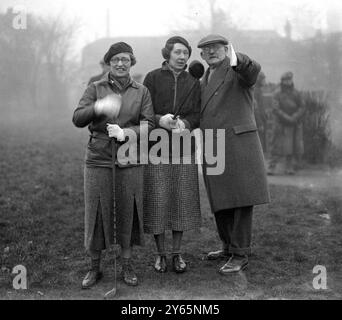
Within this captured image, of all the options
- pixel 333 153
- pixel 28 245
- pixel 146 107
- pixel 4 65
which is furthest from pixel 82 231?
pixel 4 65

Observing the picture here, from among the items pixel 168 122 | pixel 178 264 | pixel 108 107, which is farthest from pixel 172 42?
pixel 178 264

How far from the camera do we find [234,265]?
170 inches

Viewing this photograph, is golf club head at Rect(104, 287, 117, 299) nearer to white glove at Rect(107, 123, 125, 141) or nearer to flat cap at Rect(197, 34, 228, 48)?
white glove at Rect(107, 123, 125, 141)

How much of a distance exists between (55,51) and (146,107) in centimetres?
1772

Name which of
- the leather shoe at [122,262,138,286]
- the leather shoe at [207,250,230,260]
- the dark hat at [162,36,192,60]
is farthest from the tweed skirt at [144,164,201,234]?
the dark hat at [162,36,192,60]

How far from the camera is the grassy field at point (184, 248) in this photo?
385 cm

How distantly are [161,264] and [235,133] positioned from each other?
1.44 m

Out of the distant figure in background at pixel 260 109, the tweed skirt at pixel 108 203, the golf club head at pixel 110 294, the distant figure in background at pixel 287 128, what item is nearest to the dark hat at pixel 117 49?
the tweed skirt at pixel 108 203

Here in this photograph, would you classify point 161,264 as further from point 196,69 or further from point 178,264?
point 196,69

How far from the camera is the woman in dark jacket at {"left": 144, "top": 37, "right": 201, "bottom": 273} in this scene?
4.06m

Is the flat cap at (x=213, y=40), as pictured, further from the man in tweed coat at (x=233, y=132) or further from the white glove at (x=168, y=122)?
the white glove at (x=168, y=122)

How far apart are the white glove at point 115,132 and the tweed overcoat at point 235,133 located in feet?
3.10

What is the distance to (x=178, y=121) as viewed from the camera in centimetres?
396
